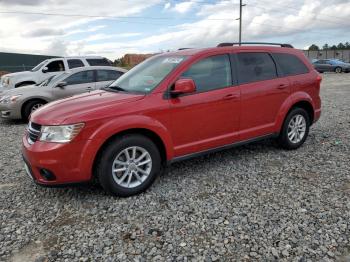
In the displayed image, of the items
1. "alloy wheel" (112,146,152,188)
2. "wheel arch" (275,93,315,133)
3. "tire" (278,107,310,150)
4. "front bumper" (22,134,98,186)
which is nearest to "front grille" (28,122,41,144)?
"front bumper" (22,134,98,186)

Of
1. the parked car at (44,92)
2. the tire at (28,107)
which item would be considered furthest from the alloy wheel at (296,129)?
the tire at (28,107)

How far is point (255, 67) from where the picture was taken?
16.9 ft

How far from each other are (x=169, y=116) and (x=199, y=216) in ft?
4.24

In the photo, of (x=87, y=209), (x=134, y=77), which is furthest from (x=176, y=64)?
(x=87, y=209)

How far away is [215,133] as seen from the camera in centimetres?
468

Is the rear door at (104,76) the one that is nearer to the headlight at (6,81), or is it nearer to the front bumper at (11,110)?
the front bumper at (11,110)

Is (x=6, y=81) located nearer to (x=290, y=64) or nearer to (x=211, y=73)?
(x=211, y=73)

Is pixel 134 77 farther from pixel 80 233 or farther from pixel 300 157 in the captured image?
pixel 300 157

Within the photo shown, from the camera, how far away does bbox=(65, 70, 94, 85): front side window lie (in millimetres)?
9469

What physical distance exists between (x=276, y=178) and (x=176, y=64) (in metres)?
2.02

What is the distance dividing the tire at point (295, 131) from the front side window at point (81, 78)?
6.02 m

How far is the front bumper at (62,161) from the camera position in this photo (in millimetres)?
3658

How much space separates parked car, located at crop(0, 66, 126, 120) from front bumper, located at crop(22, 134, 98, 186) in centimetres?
560

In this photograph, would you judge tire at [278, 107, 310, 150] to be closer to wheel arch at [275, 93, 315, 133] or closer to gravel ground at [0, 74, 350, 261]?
wheel arch at [275, 93, 315, 133]
